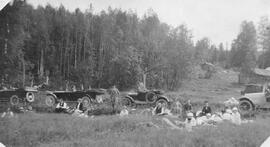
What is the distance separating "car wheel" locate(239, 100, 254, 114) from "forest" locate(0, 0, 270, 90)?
67 cm

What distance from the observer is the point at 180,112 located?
188 inches

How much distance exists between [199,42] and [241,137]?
4.19ft

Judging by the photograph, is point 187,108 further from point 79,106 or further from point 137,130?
point 79,106

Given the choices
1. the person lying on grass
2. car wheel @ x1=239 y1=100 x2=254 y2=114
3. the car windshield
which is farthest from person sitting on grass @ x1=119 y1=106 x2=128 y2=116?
the car windshield

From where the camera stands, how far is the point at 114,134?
12.3 ft

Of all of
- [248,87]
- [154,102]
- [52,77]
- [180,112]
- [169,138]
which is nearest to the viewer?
[169,138]

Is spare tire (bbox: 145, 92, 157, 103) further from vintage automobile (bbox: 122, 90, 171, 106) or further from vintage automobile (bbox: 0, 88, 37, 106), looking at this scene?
vintage automobile (bbox: 0, 88, 37, 106)

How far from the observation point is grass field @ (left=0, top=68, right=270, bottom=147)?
3.43 m

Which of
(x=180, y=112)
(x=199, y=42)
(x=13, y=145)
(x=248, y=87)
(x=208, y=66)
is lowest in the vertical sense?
(x=13, y=145)

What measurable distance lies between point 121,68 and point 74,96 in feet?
3.81

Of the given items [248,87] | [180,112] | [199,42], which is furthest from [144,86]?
[248,87]

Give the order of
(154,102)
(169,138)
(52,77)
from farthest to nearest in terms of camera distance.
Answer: (154,102)
(52,77)
(169,138)

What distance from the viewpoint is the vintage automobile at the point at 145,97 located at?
4764mm

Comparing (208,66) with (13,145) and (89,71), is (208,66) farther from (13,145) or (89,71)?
(13,145)
